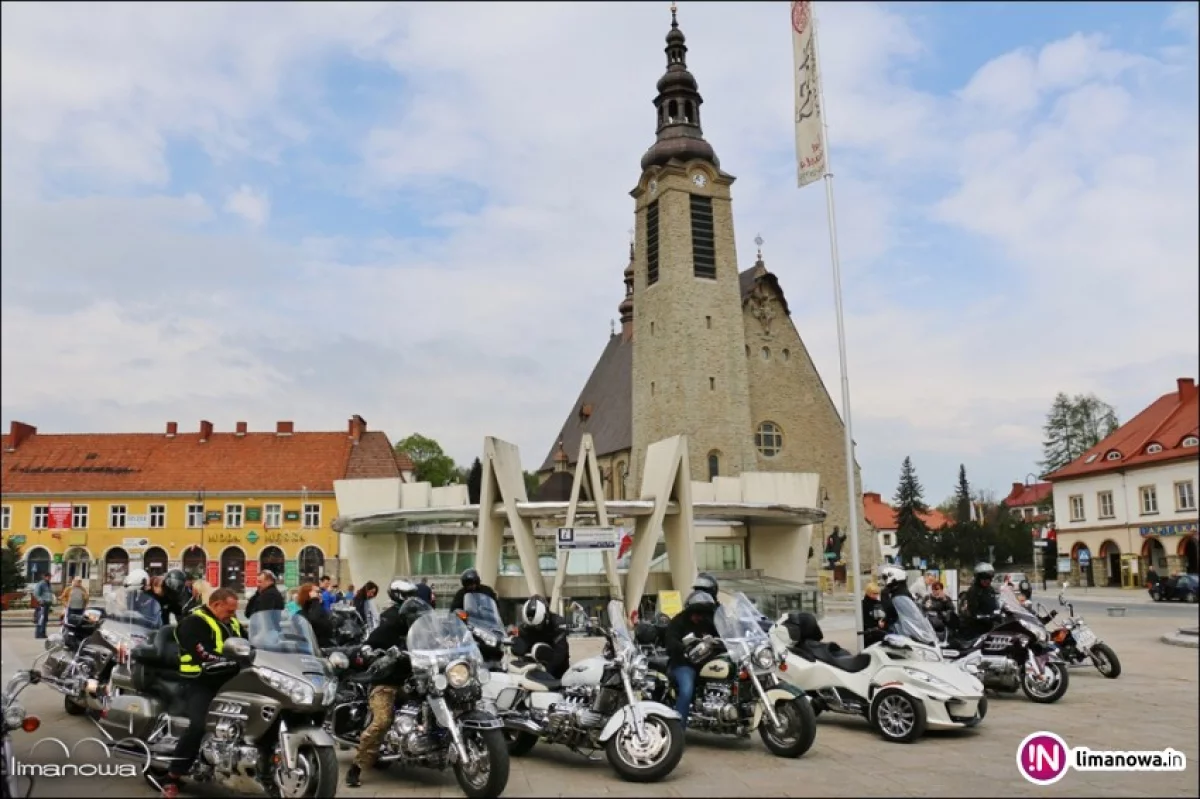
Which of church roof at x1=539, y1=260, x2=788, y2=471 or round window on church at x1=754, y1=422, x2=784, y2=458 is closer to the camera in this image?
round window on church at x1=754, y1=422, x2=784, y2=458

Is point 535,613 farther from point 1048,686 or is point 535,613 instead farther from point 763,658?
point 1048,686

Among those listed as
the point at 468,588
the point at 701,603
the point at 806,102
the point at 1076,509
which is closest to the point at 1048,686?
the point at 701,603

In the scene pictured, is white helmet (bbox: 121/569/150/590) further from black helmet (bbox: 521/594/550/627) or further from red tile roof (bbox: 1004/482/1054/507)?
red tile roof (bbox: 1004/482/1054/507)

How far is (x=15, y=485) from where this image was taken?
180 feet

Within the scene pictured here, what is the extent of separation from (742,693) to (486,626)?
2.44 meters

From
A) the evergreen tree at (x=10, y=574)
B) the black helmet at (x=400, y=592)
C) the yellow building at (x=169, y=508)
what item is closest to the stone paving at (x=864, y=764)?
the black helmet at (x=400, y=592)

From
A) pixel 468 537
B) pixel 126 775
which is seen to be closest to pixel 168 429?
pixel 468 537

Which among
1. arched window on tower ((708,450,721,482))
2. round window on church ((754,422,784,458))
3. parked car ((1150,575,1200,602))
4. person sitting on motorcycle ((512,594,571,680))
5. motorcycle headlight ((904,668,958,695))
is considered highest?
round window on church ((754,422,784,458))

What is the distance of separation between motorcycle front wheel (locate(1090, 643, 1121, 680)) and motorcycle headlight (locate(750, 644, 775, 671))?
24.4 feet

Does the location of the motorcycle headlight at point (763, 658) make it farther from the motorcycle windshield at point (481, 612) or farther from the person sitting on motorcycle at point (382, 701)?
the person sitting on motorcycle at point (382, 701)

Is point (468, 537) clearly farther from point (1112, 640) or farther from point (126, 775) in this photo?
point (126, 775)

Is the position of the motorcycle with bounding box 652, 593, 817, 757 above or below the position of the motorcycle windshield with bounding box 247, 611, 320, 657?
below

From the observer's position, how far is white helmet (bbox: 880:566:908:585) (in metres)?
10.6

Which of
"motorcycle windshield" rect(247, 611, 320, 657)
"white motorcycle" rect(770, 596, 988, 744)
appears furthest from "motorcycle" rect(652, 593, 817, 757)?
"motorcycle windshield" rect(247, 611, 320, 657)
